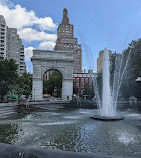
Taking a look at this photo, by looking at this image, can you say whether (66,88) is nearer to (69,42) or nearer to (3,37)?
(3,37)

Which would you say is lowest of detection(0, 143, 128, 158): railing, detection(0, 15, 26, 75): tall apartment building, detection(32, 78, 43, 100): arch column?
detection(0, 143, 128, 158): railing

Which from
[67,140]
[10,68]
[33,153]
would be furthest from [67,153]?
[10,68]

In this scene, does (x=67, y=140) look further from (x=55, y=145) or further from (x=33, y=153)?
(x=33, y=153)

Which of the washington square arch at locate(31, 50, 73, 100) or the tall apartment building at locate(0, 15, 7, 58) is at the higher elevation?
the tall apartment building at locate(0, 15, 7, 58)

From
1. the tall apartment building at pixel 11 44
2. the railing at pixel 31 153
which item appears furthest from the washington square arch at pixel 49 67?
the tall apartment building at pixel 11 44

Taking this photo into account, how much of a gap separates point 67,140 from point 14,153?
3.46 meters

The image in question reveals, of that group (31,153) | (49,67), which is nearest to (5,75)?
(49,67)

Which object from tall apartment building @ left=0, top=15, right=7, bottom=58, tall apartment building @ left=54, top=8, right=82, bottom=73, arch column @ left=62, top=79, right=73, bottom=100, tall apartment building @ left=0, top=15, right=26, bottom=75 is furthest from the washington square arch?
tall apartment building @ left=54, top=8, right=82, bottom=73

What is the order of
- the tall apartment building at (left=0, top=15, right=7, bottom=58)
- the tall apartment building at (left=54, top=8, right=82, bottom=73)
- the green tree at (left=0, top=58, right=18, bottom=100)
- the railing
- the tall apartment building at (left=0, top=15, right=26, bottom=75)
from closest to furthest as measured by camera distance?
1. the railing
2. the green tree at (left=0, top=58, right=18, bottom=100)
3. the tall apartment building at (left=0, top=15, right=7, bottom=58)
4. the tall apartment building at (left=0, top=15, right=26, bottom=75)
5. the tall apartment building at (left=54, top=8, right=82, bottom=73)

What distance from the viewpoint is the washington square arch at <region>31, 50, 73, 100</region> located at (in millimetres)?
35438

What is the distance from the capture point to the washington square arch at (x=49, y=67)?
35.4 m

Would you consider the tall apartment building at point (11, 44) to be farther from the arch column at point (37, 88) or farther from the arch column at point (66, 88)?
the arch column at point (66, 88)

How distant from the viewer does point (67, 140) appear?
18.2ft

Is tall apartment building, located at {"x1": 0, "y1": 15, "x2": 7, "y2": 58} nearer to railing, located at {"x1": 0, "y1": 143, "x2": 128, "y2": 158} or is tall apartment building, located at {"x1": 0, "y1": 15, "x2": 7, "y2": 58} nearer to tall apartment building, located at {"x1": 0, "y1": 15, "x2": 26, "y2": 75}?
tall apartment building, located at {"x1": 0, "y1": 15, "x2": 26, "y2": 75}
